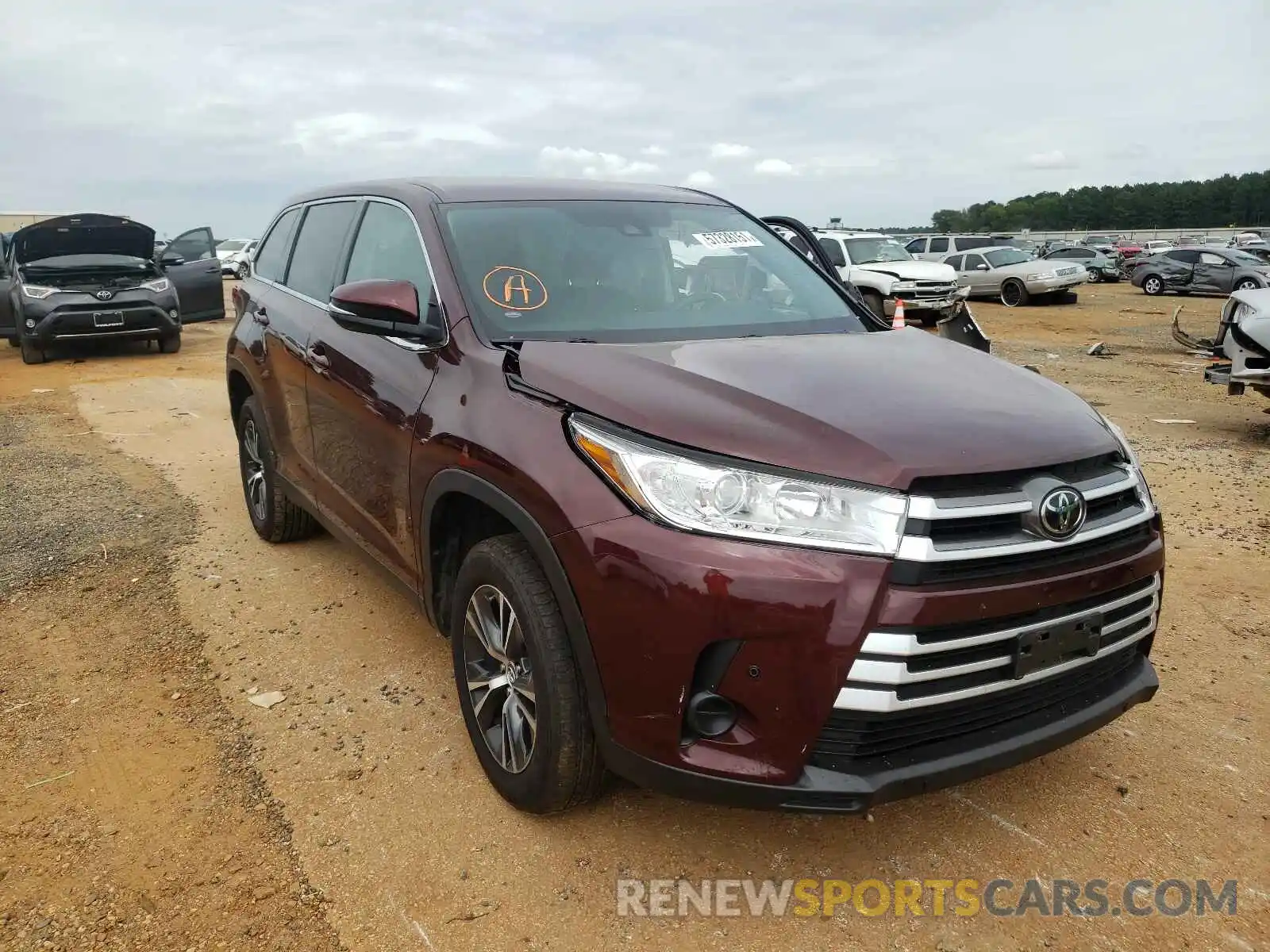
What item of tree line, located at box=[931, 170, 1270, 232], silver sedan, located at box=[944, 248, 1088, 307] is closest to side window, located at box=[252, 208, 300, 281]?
silver sedan, located at box=[944, 248, 1088, 307]

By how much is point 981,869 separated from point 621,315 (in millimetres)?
1940

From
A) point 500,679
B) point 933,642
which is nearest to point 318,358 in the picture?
point 500,679

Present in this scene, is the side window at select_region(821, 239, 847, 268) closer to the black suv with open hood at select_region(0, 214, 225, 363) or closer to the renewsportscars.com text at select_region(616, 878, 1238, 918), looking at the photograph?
the black suv with open hood at select_region(0, 214, 225, 363)

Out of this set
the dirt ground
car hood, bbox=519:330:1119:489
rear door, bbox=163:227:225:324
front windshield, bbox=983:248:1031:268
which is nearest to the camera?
car hood, bbox=519:330:1119:489

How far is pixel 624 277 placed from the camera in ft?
10.9

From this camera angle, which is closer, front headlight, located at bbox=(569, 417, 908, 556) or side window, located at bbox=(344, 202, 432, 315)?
front headlight, located at bbox=(569, 417, 908, 556)

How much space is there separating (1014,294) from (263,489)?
20918mm

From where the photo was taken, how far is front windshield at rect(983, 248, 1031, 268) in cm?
2289

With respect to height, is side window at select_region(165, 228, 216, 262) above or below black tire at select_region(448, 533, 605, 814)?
above

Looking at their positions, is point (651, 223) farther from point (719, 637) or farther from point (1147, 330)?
point (1147, 330)

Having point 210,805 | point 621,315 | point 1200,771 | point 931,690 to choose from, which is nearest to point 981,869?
point 931,690

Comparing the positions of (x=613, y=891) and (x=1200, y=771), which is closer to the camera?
(x=613, y=891)

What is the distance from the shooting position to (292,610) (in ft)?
13.8

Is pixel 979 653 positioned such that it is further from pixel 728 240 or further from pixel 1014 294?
pixel 1014 294
